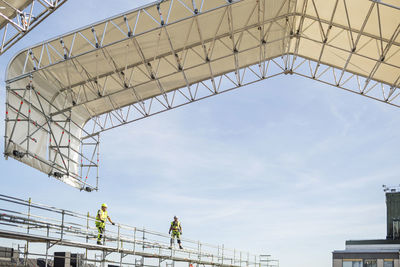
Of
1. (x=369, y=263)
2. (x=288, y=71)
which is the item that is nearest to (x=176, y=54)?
(x=288, y=71)

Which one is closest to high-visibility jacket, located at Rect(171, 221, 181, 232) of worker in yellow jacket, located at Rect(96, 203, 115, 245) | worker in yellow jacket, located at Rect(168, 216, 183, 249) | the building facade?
worker in yellow jacket, located at Rect(168, 216, 183, 249)

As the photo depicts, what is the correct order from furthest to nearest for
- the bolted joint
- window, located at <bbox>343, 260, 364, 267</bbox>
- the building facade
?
window, located at <bbox>343, 260, 364, 267</bbox>
the building facade
the bolted joint

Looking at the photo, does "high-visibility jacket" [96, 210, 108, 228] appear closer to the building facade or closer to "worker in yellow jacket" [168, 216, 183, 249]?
"worker in yellow jacket" [168, 216, 183, 249]

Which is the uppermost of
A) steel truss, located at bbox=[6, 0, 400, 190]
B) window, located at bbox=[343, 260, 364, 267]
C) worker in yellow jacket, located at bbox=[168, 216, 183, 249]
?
steel truss, located at bbox=[6, 0, 400, 190]

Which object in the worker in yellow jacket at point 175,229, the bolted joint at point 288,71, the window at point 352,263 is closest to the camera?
the worker in yellow jacket at point 175,229

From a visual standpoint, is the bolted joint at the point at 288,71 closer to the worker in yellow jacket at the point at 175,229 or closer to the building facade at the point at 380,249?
the worker in yellow jacket at the point at 175,229

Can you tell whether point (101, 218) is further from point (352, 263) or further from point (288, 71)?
point (352, 263)

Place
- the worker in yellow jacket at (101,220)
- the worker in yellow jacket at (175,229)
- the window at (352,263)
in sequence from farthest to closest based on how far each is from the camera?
the window at (352,263) < the worker in yellow jacket at (175,229) < the worker in yellow jacket at (101,220)

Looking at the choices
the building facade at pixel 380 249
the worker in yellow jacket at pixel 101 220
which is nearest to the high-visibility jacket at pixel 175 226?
the worker in yellow jacket at pixel 101 220

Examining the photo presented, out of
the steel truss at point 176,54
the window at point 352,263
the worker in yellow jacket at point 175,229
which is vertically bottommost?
the window at point 352,263

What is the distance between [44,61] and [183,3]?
7213 mm

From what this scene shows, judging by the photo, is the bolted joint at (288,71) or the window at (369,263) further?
the window at (369,263)

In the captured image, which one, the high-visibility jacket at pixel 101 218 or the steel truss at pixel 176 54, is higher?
the steel truss at pixel 176 54

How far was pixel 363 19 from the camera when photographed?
21969 mm
